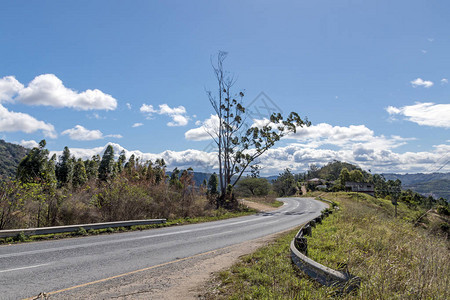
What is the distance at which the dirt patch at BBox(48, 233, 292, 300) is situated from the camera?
5453 millimetres

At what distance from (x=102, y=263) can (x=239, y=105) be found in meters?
26.2

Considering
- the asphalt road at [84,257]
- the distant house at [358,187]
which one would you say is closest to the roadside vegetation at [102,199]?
the asphalt road at [84,257]

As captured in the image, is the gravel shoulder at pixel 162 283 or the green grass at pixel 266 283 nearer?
the green grass at pixel 266 283

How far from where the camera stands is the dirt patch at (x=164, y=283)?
5.45 m

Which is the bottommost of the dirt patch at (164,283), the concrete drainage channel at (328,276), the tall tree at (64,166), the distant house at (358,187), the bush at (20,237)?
the distant house at (358,187)

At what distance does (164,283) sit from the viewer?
6285 millimetres

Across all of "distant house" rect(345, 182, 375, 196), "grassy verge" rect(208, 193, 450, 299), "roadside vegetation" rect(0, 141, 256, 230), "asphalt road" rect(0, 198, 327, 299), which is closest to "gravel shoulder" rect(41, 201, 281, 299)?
"asphalt road" rect(0, 198, 327, 299)

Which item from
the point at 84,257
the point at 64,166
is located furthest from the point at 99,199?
the point at 64,166

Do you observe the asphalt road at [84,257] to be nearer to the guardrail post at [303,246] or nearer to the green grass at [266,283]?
the green grass at [266,283]

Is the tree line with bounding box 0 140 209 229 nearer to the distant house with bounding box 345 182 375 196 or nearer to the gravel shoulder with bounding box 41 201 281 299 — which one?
the gravel shoulder with bounding box 41 201 281 299

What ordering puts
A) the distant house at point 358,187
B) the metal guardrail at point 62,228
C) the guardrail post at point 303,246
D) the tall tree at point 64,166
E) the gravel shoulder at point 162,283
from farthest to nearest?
the distant house at point 358,187 → the tall tree at point 64,166 → the metal guardrail at point 62,228 → the guardrail post at point 303,246 → the gravel shoulder at point 162,283

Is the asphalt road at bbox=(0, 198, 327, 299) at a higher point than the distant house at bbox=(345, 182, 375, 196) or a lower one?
higher

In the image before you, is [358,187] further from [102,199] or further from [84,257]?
[84,257]

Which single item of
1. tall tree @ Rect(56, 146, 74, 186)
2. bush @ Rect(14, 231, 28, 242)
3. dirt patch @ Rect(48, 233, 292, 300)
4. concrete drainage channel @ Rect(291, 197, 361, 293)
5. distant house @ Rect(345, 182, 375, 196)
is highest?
tall tree @ Rect(56, 146, 74, 186)
